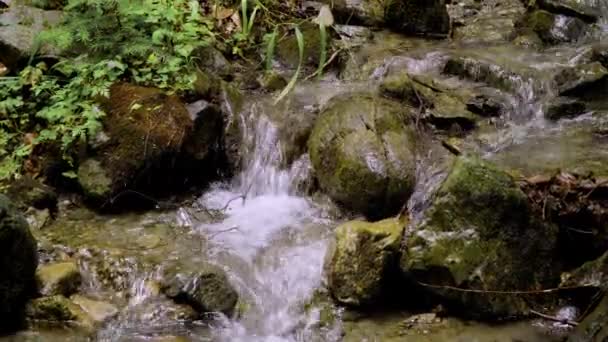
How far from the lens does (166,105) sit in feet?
17.6

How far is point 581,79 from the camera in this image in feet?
20.7

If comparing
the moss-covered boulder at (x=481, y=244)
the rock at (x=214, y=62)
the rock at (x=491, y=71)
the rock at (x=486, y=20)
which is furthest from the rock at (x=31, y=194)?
the rock at (x=486, y=20)

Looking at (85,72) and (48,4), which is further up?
(48,4)

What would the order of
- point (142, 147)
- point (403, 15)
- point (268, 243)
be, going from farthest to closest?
point (403, 15) → point (142, 147) → point (268, 243)

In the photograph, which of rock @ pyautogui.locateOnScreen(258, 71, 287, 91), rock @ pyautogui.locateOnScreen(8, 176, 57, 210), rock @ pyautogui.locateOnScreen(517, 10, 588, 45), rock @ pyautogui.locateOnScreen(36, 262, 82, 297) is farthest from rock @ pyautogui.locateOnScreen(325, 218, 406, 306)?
rock @ pyautogui.locateOnScreen(517, 10, 588, 45)

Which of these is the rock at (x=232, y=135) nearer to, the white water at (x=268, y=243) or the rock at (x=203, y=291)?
the white water at (x=268, y=243)

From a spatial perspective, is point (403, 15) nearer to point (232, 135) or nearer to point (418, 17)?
point (418, 17)

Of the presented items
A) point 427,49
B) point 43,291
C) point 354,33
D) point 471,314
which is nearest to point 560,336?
point 471,314

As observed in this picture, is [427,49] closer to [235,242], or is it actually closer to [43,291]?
[235,242]

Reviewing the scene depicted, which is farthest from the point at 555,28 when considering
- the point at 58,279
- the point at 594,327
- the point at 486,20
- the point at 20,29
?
the point at 58,279

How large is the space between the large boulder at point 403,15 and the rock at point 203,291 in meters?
4.80

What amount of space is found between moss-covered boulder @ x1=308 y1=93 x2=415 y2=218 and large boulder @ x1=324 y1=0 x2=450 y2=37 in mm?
2581

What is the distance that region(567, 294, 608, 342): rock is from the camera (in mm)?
2967

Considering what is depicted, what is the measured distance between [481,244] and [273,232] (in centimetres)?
167
